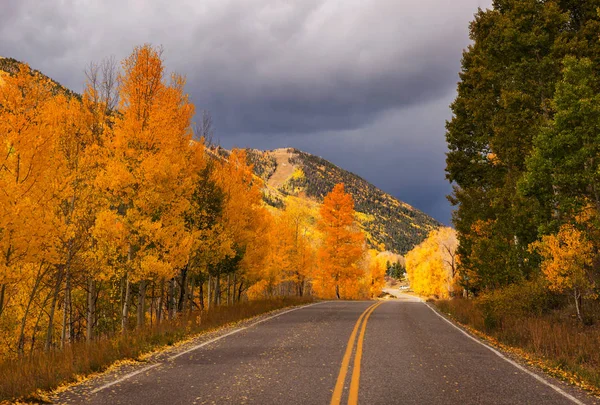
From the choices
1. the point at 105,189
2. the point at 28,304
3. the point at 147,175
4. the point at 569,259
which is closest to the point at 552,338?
the point at 569,259

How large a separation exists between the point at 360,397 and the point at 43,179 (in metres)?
11.2

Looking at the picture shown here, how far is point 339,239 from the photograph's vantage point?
42.9 meters

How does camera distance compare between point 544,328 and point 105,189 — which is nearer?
point 544,328

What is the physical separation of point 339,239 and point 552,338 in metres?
31.7

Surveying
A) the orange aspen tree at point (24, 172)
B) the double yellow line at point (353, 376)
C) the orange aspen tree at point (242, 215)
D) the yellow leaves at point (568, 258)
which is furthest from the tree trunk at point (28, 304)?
the yellow leaves at point (568, 258)

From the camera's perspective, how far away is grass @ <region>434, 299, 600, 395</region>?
866 centimetres

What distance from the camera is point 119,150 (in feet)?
50.0

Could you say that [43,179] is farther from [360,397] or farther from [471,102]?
[471,102]

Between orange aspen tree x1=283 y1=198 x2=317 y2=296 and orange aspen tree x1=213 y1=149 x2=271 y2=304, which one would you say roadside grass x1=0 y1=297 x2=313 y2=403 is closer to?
orange aspen tree x1=213 y1=149 x2=271 y2=304

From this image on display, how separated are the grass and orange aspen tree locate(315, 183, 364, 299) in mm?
24120

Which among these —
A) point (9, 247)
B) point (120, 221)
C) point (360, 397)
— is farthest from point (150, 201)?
point (360, 397)

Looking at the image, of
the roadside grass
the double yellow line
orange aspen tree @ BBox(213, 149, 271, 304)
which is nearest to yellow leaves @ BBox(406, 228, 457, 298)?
orange aspen tree @ BBox(213, 149, 271, 304)

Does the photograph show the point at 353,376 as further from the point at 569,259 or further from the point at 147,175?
the point at 147,175

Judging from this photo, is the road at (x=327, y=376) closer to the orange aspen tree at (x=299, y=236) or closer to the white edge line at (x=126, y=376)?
the white edge line at (x=126, y=376)
